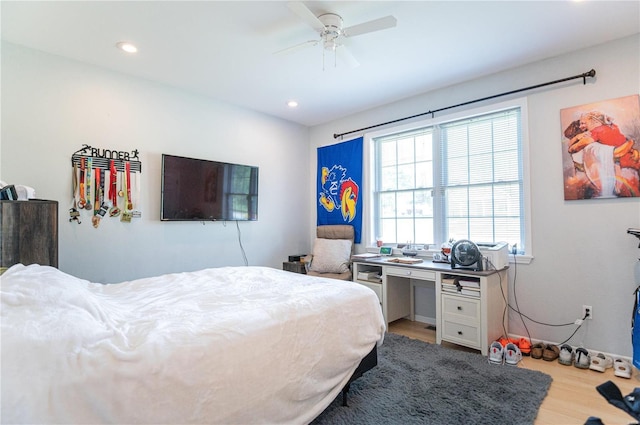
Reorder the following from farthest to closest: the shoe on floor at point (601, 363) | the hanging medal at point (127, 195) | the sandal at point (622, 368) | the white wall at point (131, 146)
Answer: the hanging medal at point (127, 195) < the white wall at point (131, 146) < the shoe on floor at point (601, 363) < the sandal at point (622, 368)

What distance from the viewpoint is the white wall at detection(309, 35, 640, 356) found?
2625mm

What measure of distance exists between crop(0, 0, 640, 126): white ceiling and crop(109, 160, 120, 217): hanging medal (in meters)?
1.00

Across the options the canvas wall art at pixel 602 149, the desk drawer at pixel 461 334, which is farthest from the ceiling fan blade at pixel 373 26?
the desk drawer at pixel 461 334

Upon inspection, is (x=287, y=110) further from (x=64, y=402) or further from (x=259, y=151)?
(x=64, y=402)

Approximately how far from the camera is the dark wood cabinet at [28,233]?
2090 millimetres

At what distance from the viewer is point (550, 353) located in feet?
9.03

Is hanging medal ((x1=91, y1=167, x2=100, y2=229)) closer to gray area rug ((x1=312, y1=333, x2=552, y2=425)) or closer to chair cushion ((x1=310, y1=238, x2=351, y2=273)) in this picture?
chair cushion ((x1=310, y1=238, x2=351, y2=273))

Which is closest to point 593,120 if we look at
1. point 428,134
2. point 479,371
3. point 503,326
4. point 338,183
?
point 428,134

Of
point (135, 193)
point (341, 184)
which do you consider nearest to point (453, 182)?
point (341, 184)

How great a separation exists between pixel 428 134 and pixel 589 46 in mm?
1588

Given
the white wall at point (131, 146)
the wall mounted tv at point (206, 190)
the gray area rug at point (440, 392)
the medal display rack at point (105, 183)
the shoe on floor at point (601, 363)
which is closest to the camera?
the gray area rug at point (440, 392)

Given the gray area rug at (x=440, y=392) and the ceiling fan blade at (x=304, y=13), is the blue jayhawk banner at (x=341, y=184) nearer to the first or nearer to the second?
the gray area rug at (x=440, y=392)

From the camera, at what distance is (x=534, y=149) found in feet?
10.1

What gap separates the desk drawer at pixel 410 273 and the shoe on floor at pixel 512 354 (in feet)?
2.65
